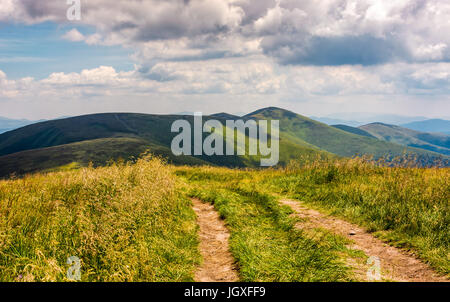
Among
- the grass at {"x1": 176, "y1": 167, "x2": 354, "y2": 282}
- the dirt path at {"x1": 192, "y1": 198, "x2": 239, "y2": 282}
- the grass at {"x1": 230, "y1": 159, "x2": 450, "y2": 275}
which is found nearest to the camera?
the grass at {"x1": 176, "y1": 167, "x2": 354, "y2": 282}

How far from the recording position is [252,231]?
9.27 m

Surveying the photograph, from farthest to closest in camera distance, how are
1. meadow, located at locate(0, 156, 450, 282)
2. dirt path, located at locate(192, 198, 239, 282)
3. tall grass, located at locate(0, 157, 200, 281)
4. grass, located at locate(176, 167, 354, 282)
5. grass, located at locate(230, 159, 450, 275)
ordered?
grass, located at locate(230, 159, 450, 275), dirt path, located at locate(192, 198, 239, 282), grass, located at locate(176, 167, 354, 282), meadow, located at locate(0, 156, 450, 282), tall grass, located at locate(0, 157, 200, 281)

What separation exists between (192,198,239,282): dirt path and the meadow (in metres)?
0.21

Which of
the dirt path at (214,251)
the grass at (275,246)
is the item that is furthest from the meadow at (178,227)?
the dirt path at (214,251)

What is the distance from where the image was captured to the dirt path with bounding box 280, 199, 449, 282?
20.6 ft

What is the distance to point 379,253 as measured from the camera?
7.62m

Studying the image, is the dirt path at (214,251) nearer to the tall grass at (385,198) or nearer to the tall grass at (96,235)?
the tall grass at (96,235)

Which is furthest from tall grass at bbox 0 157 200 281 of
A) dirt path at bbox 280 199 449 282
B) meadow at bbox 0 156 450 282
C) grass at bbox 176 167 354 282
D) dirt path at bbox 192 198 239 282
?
dirt path at bbox 280 199 449 282

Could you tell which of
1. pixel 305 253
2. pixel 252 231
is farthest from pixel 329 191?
pixel 305 253

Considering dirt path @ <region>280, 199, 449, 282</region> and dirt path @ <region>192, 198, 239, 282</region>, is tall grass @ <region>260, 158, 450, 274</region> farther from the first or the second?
dirt path @ <region>192, 198, 239, 282</region>

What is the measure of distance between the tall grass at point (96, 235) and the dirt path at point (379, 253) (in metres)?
3.95

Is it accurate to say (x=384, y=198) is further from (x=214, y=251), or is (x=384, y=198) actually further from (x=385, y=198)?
(x=214, y=251)

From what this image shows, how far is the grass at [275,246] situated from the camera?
6261mm
